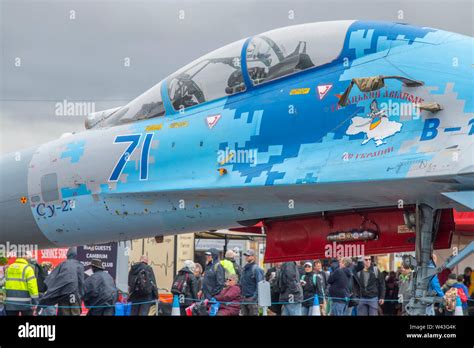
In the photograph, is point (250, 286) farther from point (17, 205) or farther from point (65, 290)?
point (17, 205)

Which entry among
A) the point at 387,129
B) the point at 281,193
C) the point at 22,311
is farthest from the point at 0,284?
the point at 387,129

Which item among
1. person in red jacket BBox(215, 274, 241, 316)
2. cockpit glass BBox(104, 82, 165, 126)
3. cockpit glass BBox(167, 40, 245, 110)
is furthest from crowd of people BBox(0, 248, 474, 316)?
cockpit glass BBox(167, 40, 245, 110)

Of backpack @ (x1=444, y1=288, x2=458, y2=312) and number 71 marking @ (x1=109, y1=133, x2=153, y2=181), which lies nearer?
number 71 marking @ (x1=109, y1=133, x2=153, y2=181)

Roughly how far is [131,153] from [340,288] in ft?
25.3

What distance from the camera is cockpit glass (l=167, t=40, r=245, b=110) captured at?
30.2ft

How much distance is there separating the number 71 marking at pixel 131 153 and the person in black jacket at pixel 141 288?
552 cm

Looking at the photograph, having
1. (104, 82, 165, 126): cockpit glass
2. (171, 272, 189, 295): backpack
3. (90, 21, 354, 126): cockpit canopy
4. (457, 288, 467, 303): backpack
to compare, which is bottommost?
(457, 288, 467, 303): backpack

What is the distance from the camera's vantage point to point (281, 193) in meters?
8.50

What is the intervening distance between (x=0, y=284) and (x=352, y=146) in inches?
366

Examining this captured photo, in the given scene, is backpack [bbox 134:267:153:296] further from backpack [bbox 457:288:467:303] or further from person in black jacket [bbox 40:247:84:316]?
backpack [bbox 457:288:467:303]

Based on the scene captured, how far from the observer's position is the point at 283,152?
8.47 meters

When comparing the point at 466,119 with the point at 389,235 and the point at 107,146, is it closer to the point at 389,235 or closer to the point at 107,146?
the point at 389,235

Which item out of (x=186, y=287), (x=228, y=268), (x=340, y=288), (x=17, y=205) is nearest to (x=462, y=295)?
(x=340, y=288)

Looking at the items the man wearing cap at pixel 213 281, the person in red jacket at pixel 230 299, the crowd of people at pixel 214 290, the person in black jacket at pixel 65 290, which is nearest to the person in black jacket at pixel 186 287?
the crowd of people at pixel 214 290
